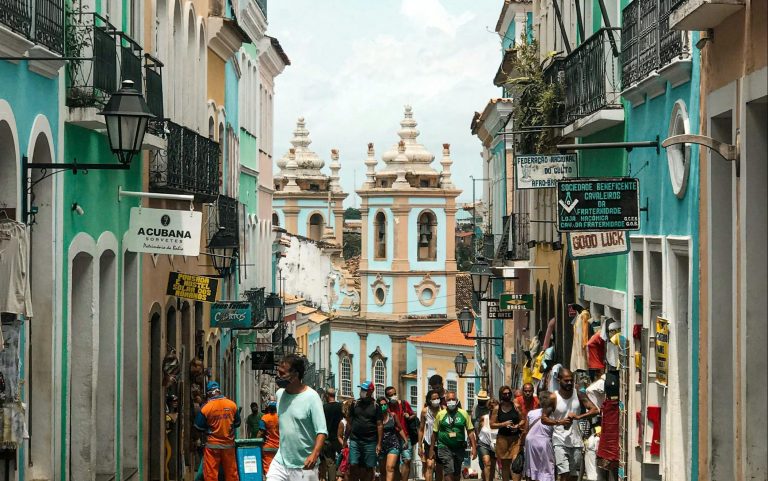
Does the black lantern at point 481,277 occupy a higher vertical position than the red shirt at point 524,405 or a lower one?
higher

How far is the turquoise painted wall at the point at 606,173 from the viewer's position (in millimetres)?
18141

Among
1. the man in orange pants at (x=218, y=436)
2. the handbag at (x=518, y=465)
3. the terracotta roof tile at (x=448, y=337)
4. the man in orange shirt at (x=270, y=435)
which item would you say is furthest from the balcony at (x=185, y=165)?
the terracotta roof tile at (x=448, y=337)

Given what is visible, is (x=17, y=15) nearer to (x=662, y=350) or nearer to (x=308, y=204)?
(x=662, y=350)

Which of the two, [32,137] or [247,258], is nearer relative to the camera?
[32,137]

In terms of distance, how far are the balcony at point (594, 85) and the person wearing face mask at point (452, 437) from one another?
3.69 m

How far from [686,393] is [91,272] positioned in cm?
604

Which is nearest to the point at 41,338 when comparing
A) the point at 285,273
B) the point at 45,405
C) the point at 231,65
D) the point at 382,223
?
the point at 45,405

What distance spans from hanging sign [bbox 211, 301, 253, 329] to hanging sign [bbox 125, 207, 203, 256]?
8.40m

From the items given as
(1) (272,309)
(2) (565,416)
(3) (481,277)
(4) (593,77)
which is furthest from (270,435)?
(1) (272,309)

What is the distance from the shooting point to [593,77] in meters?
18.9

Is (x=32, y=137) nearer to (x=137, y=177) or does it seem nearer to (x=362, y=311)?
(x=137, y=177)

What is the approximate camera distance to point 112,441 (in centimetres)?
1762

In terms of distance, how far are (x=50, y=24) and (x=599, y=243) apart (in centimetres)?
620

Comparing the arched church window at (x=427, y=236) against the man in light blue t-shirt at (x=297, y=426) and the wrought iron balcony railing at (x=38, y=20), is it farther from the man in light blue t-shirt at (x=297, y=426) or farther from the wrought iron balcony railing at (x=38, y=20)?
the man in light blue t-shirt at (x=297, y=426)
